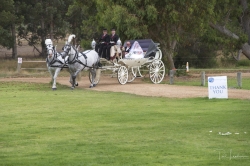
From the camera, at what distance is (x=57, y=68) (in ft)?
94.6

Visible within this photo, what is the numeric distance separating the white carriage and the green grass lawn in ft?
24.9

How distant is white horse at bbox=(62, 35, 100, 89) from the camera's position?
28.7 meters

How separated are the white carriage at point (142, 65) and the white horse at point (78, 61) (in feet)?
1.64

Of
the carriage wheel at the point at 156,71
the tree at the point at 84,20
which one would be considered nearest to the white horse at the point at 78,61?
the carriage wheel at the point at 156,71

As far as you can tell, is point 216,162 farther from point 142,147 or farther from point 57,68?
point 57,68

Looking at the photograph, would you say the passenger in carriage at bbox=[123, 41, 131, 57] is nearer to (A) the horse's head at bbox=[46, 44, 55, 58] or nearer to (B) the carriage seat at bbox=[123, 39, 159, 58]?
(B) the carriage seat at bbox=[123, 39, 159, 58]

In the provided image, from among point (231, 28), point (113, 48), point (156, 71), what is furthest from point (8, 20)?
point (156, 71)

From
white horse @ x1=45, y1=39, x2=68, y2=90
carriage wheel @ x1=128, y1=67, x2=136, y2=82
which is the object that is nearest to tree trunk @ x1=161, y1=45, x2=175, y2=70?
carriage wheel @ x1=128, y1=67, x2=136, y2=82

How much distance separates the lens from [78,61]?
29.0 metres

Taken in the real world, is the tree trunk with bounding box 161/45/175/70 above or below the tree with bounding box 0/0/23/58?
below

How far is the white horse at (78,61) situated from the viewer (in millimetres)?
28653

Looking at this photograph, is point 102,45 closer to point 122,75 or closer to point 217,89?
A: point 122,75

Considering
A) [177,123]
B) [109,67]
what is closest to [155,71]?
[109,67]

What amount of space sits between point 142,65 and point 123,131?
57.6ft
